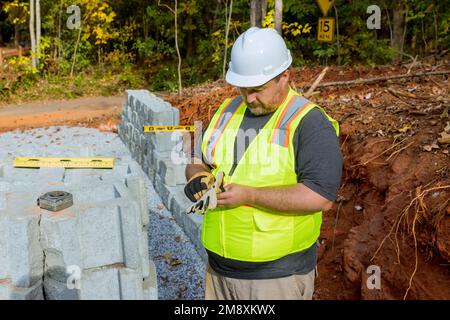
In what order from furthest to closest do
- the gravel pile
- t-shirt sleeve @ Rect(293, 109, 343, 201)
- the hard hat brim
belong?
1. the gravel pile
2. the hard hat brim
3. t-shirt sleeve @ Rect(293, 109, 343, 201)

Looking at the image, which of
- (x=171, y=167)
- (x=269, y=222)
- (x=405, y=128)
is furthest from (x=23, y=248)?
(x=171, y=167)

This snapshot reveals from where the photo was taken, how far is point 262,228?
2082 millimetres

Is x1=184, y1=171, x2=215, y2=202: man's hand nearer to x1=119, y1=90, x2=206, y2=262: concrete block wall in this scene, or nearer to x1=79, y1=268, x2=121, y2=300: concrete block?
x1=79, y1=268, x2=121, y2=300: concrete block

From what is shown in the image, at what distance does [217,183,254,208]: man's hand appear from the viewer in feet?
6.54

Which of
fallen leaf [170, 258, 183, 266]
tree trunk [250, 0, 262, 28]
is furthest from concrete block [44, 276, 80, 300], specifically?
tree trunk [250, 0, 262, 28]

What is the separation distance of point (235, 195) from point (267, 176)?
0.59 ft

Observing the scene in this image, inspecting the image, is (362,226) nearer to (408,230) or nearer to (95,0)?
(408,230)

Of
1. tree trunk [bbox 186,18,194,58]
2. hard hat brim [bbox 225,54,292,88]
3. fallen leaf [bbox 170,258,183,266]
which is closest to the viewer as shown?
hard hat brim [bbox 225,54,292,88]

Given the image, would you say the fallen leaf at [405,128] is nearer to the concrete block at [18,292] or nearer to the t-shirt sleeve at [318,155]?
the t-shirt sleeve at [318,155]

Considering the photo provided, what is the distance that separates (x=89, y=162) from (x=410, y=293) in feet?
8.19

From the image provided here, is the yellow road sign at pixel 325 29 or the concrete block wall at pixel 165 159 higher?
the yellow road sign at pixel 325 29

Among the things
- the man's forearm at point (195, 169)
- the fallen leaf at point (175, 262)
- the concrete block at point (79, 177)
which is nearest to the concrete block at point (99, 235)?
the man's forearm at point (195, 169)

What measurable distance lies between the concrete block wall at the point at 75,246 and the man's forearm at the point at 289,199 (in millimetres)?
815

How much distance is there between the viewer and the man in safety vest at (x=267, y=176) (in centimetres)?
194
